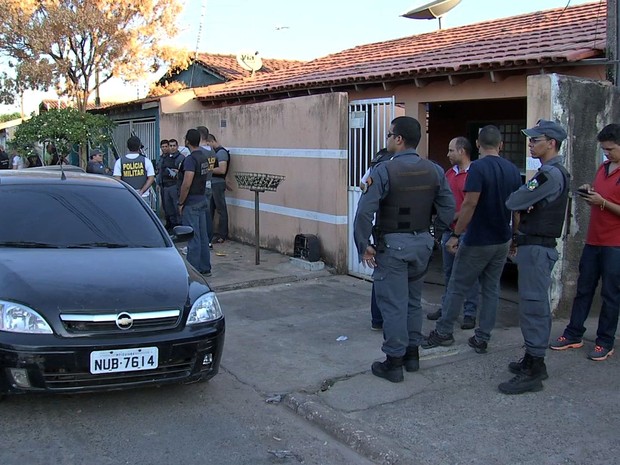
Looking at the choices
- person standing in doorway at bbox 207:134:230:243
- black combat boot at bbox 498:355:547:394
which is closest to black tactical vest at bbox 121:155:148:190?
person standing in doorway at bbox 207:134:230:243

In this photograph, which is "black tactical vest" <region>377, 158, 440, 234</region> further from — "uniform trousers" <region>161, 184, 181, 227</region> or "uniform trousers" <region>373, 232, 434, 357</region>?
"uniform trousers" <region>161, 184, 181, 227</region>

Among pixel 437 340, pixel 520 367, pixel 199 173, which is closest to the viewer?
pixel 520 367

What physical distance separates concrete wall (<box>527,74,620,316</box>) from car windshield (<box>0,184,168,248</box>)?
12.1ft

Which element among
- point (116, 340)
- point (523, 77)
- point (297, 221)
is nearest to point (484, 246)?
point (116, 340)

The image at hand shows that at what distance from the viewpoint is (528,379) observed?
464 centimetres

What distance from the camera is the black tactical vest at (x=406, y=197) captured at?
15.1ft

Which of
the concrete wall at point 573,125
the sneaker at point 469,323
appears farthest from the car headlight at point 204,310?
the concrete wall at point 573,125

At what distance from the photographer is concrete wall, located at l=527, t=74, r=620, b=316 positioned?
6102 millimetres

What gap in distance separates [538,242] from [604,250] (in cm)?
90

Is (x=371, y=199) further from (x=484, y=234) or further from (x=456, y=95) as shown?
(x=456, y=95)

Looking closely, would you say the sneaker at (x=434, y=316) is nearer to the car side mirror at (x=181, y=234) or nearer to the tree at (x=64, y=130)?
the car side mirror at (x=181, y=234)

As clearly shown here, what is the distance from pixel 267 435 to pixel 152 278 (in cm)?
128

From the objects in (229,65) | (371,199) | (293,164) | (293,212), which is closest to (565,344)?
(371,199)

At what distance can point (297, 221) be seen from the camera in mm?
9719
